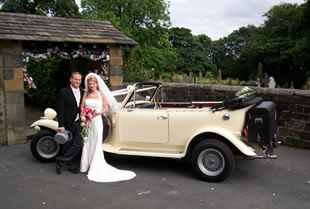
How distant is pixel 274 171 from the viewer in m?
5.66

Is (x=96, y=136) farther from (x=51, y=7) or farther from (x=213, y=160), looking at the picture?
(x=51, y=7)

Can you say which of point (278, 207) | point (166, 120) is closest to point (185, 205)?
point (278, 207)

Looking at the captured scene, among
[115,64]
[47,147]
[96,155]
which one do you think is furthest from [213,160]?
[115,64]

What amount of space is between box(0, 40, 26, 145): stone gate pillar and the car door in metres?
3.60

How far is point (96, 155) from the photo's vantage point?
5531 millimetres

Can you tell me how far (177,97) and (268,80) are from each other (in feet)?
20.3

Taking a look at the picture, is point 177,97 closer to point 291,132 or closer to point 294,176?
point 291,132

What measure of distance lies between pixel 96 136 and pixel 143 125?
0.88 m

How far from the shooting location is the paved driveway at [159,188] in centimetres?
424

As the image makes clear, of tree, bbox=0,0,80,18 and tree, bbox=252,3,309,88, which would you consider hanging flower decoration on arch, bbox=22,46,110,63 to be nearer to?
tree, bbox=0,0,80,18

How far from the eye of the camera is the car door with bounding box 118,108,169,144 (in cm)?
544

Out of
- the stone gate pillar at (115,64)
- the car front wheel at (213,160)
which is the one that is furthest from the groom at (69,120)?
the stone gate pillar at (115,64)

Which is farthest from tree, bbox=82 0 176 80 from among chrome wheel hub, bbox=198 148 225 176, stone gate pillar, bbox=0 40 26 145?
chrome wheel hub, bbox=198 148 225 176

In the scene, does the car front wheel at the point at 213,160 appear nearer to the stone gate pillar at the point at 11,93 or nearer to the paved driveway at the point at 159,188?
the paved driveway at the point at 159,188
